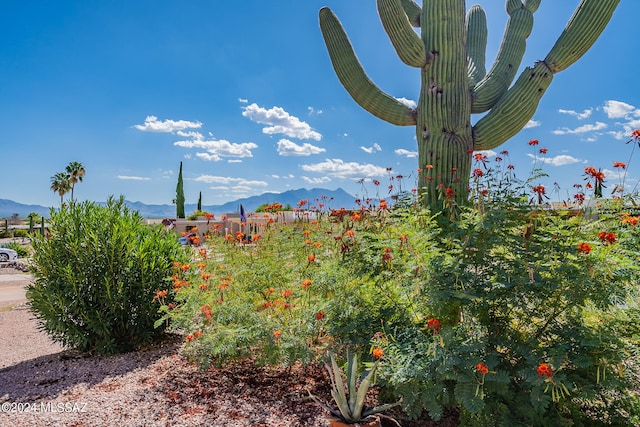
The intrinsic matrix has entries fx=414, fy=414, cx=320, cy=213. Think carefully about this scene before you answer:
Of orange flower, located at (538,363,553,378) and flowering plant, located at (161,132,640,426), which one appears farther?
flowering plant, located at (161,132,640,426)

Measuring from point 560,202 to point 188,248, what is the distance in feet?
12.6

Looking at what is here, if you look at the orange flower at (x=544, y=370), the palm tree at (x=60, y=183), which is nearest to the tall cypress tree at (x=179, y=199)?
the palm tree at (x=60, y=183)

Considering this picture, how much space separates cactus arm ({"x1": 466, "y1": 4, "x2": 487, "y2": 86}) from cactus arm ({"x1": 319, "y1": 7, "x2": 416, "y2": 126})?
1.45 meters

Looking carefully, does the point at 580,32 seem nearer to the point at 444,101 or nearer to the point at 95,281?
the point at 444,101

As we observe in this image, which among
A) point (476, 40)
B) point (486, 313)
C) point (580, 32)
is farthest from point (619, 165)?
point (476, 40)

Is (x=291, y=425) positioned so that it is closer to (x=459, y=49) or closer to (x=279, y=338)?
(x=279, y=338)

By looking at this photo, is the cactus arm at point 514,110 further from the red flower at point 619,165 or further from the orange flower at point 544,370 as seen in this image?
the orange flower at point 544,370

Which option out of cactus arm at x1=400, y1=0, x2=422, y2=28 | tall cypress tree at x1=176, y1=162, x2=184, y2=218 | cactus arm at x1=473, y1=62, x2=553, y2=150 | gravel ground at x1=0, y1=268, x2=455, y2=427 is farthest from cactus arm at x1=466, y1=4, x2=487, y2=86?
tall cypress tree at x1=176, y1=162, x2=184, y2=218

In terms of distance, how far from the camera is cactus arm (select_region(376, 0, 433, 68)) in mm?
4816

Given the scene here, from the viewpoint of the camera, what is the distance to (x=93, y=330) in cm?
417

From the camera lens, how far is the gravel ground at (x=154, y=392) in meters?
2.88

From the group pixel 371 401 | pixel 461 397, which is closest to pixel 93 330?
pixel 371 401

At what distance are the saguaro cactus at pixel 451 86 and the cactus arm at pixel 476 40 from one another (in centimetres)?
63

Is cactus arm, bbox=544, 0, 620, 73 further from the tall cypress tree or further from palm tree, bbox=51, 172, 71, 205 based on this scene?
palm tree, bbox=51, 172, 71, 205
